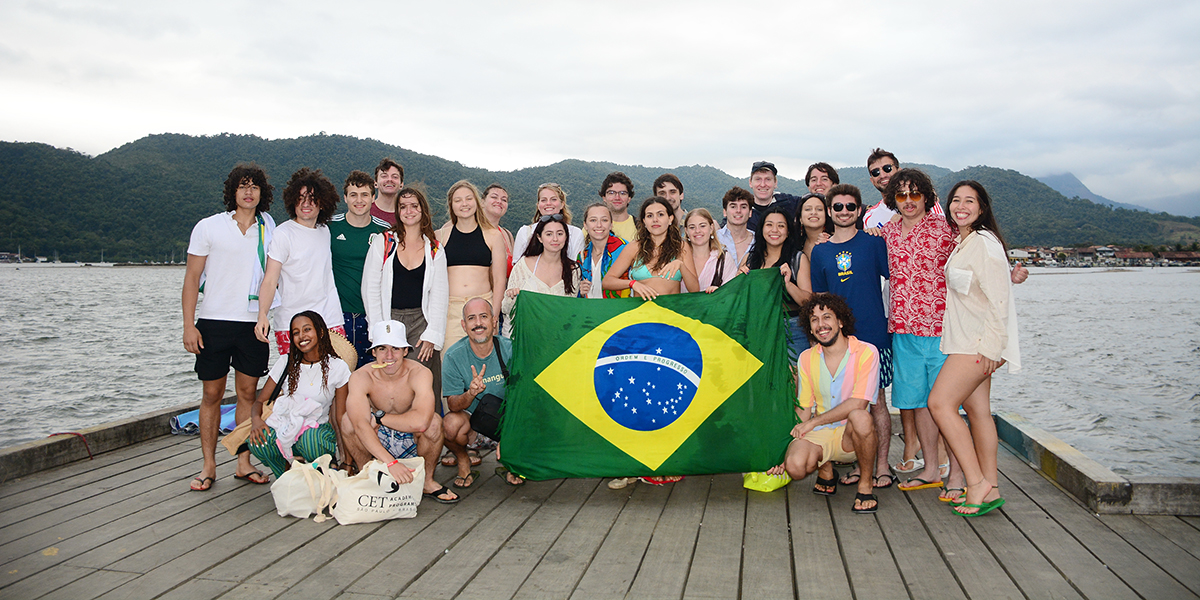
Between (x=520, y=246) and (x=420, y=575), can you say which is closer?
(x=420, y=575)

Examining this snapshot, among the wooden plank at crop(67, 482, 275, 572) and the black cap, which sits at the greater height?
the black cap

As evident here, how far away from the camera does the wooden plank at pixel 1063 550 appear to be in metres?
3.05

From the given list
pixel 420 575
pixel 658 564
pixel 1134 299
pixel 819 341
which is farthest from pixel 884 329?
pixel 1134 299

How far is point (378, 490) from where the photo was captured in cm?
403

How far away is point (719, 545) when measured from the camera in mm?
3605

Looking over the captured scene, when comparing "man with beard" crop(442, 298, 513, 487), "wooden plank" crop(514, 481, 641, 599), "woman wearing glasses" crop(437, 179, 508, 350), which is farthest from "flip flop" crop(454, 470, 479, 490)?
"woman wearing glasses" crop(437, 179, 508, 350)

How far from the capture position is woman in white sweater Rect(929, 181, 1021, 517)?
13.0ft

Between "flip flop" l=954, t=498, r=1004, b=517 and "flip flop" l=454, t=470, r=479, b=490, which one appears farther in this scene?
"flip flop" l=454, t=470, r=479, b=490

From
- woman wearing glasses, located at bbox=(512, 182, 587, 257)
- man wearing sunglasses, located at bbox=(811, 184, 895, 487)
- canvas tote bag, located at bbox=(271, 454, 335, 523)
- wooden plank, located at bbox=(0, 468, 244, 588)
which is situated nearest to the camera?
wooden plank, located at bbox=(0, 468, 244, 588)

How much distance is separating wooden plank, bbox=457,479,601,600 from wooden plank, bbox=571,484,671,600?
11.6 inches

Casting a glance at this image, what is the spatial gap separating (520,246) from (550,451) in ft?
6.60

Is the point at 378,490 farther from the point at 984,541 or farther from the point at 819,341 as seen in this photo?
the point at 984,541

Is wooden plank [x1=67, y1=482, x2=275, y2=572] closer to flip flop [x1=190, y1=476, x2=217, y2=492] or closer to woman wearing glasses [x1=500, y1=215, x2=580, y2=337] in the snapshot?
flip flop [x1=190, y1=476, x2=217, y2=492]

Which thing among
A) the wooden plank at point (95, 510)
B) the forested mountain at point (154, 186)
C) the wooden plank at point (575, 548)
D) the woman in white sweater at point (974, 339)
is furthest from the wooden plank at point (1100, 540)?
the forested mountain at point (154, 186)
